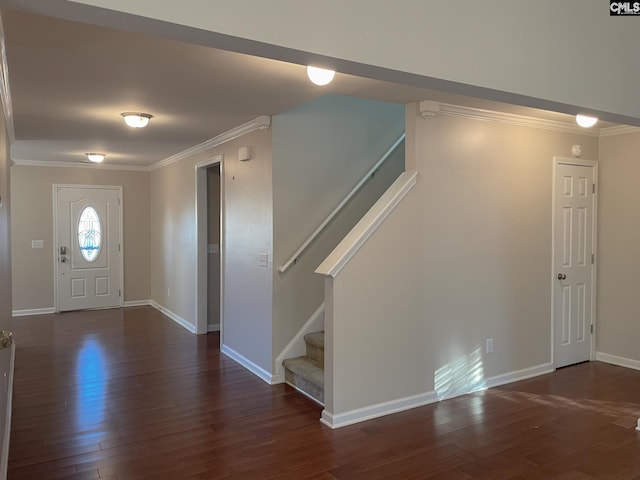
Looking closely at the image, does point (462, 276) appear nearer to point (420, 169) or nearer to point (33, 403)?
point (420, 169)

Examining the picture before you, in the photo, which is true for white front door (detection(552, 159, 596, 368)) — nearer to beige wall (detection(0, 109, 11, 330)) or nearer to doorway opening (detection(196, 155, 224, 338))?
doorway opening (detection(196, 155, 224, 338))

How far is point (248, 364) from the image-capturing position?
477 centimetres

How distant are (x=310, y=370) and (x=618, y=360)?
10.5ft

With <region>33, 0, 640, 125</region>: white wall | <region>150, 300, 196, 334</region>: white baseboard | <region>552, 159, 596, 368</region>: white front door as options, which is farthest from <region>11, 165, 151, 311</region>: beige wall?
<region>33, 0, 640, 125</region>: white wall

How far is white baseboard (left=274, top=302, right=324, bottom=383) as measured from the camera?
4324 millimetres

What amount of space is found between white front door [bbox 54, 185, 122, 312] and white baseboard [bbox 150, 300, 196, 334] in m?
0.68

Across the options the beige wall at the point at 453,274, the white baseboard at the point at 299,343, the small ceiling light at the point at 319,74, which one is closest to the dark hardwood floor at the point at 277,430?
the white baseboard at the point at 299,343

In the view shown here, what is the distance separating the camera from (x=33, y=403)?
3.86 metres

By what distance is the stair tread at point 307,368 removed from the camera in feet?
12.6

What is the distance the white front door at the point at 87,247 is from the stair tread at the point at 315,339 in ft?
16.3

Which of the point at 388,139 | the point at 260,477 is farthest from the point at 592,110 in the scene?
the point at 260,477

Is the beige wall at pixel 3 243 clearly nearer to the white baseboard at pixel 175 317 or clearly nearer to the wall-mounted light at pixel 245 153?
the wall-mounted light at pixel 245 153

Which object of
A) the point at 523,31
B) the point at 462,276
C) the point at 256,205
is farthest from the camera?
the point at 256,205

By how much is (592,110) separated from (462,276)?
170cm
